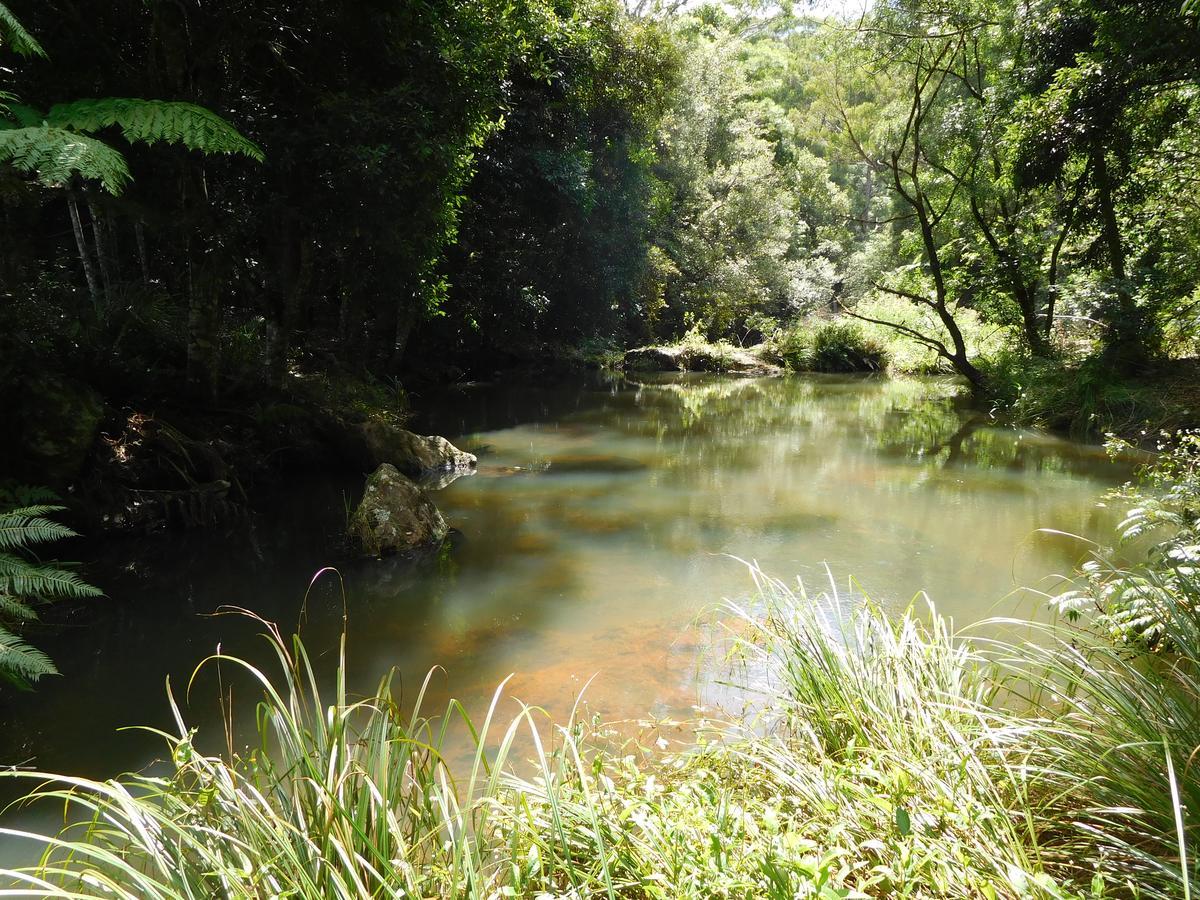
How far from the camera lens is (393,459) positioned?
7.96 metres

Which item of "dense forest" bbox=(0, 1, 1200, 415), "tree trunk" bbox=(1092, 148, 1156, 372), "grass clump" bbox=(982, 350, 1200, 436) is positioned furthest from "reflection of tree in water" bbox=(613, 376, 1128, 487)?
"dense forest" bbox=(0, 1, 1200, 415)

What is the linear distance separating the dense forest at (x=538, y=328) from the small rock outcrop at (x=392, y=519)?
59.0 inches

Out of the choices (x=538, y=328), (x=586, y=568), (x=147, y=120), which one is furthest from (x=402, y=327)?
(x=147, y=120)

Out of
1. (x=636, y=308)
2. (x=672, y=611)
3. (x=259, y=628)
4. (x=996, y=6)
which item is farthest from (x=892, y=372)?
(x=259, y=628)

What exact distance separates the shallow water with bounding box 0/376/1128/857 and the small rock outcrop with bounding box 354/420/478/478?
548 millimetres

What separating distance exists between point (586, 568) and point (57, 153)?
3.79m

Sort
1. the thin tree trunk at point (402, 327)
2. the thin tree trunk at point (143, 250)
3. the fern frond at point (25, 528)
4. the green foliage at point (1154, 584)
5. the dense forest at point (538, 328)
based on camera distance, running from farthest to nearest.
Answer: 1. the thin tree trunk at point (402, 327)
2. the thin tree trunk at point (143, 250)
3. the fern frond at point (25, 528)
4. the green foliage at point (1154, 584)
5. the dense forest at point (538, 328)

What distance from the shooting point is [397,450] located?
805 cm

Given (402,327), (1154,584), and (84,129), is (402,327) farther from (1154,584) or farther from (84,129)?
(1154,584)

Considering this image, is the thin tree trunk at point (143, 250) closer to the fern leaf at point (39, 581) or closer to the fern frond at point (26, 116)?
the fern frond at point (26, 116)

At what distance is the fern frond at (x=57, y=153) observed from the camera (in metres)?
2.97

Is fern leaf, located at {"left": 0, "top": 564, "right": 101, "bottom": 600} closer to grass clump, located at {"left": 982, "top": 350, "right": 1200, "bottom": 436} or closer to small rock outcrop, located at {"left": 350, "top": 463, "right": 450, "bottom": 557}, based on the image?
small rock outcrop, located at {"left": 350, "top": 463, "right": 450, "bottom": 557}

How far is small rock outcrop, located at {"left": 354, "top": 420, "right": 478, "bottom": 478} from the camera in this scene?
796 centimetres

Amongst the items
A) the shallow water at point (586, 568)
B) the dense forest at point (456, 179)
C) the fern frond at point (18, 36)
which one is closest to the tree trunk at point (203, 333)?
the dense forest at point (456, 179)
